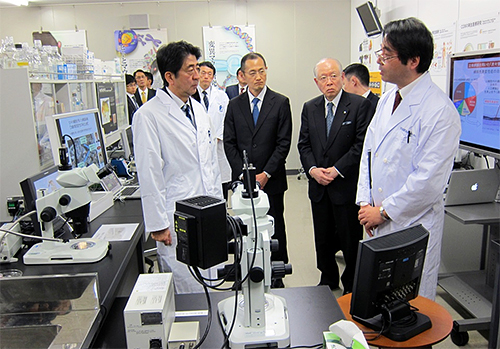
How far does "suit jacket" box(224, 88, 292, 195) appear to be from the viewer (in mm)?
2945

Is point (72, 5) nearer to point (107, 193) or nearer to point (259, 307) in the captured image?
point (107, 193)

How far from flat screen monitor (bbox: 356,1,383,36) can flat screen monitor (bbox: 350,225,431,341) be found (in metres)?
4.18

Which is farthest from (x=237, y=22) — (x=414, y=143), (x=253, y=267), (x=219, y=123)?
(x=253, y=267)

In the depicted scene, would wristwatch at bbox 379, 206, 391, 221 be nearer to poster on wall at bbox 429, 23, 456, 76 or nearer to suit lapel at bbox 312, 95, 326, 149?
suit lapel at bbox 312, 95, 326, 149

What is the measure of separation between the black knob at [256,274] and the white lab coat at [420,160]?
0.97 m

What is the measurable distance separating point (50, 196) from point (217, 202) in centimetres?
89

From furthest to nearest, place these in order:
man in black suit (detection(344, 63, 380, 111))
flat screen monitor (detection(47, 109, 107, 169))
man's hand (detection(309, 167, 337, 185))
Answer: man in black suit (detection(344, 63, 380, 111))
man's hand (detection(309, 167, 337, 185))
flat screen monitor (detection(47, 109, 107, 169))

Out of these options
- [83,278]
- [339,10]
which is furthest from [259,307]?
[339,10]

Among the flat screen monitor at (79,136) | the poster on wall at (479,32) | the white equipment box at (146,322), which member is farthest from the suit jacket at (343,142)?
the white equipment box at (146,322)

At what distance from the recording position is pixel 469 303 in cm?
252

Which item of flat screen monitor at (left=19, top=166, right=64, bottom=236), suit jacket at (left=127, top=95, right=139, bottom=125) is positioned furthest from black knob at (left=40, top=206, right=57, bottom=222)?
suit jacket at (left=127, top=95, right=139, bottom=125)

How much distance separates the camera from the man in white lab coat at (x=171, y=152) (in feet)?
6.65

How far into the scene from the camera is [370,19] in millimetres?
5102

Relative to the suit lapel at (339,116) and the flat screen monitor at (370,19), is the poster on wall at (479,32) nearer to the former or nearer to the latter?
the suit lapel at (339,116)
